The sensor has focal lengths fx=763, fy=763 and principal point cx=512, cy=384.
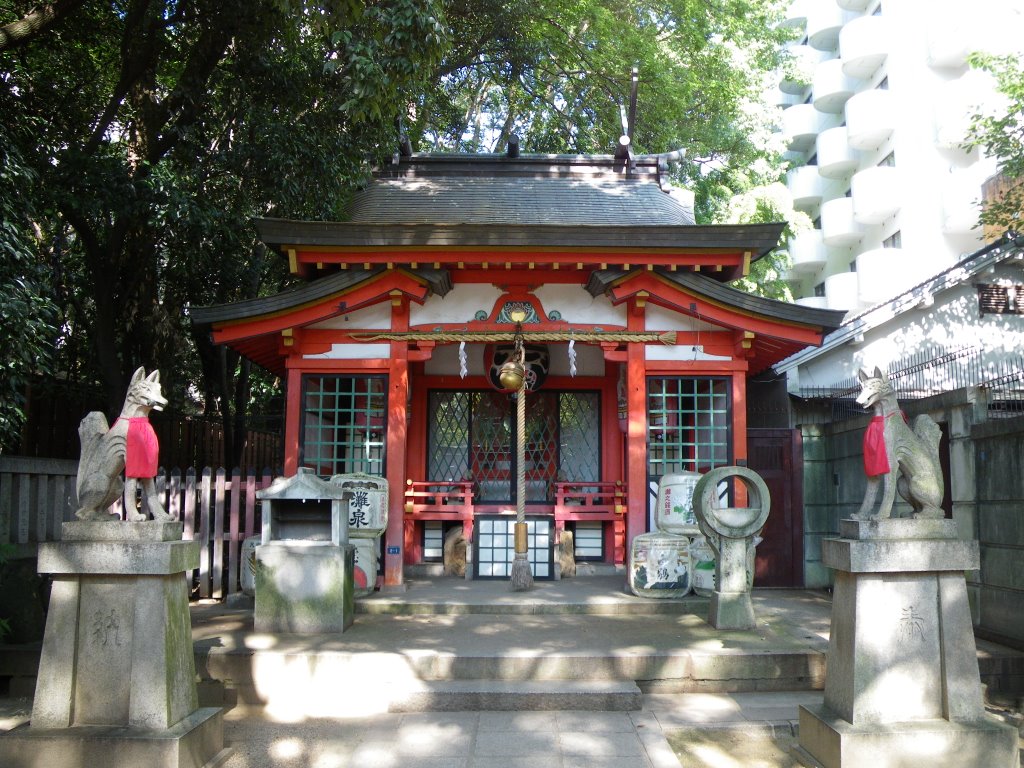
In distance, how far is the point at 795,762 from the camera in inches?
200

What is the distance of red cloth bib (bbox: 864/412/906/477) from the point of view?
5.07 m

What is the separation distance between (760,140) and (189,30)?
17.5 metres

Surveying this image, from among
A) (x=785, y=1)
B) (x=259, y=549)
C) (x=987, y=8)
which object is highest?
(x=785, y=1)

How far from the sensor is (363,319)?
1004 cm

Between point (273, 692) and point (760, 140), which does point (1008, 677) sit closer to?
point (273, 692)

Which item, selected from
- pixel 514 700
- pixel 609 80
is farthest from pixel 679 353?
pixel 609 80

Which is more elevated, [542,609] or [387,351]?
[387,351]

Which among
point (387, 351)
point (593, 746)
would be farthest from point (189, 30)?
point (593, 746)

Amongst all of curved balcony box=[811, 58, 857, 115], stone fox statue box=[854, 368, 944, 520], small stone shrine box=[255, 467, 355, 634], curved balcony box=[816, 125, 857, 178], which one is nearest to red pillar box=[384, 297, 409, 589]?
small stone shrine box=[255, 467, 355, 634]

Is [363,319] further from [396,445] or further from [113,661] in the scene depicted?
[113,661]

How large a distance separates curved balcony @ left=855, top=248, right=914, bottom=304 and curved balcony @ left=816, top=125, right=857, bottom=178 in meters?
6.31

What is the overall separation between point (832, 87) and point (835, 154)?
310cm

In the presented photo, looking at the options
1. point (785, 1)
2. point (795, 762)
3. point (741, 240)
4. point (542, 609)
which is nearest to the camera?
point (795, 762)

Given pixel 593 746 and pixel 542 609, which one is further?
pixel 542 609
